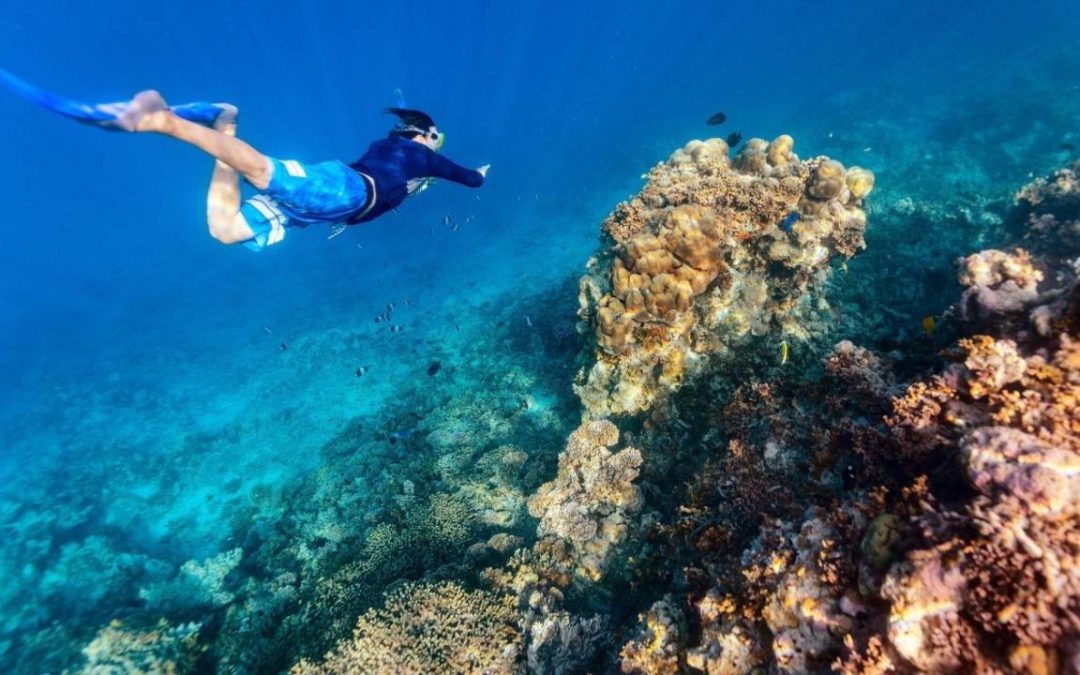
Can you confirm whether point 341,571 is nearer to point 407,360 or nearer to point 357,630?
point 357,630

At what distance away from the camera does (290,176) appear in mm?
4543

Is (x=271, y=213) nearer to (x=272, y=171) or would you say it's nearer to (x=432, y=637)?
(x=272, y=171)

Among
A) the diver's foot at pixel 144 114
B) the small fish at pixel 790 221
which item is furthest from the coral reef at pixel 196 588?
the small fish at pixel 790 221

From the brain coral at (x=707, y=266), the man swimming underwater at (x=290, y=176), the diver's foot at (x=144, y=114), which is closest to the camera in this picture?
the diver's foot at (x=144, y=114)

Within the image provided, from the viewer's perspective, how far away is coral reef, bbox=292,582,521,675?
4602 mm

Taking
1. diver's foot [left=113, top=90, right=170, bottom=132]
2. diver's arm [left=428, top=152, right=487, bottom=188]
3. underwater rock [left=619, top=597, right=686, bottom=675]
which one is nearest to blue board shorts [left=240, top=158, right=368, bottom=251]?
diver's foot [left=113, top=90, right=170, bottom=132]

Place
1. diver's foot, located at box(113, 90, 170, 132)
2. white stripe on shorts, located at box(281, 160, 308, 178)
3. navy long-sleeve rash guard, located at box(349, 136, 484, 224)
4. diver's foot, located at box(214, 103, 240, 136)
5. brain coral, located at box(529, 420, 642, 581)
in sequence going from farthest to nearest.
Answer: navy long-sleeve rash guard, located at box(349, 136, 484, 224)
brain coral, located at box(529, 420, 642, 581)
diver's foot, located at box(214, 103, 240, 136)
white stripe on shorts, located at box(281, 160, 308, 178)
diver's foot, located at box(113, 90, 170, 132)

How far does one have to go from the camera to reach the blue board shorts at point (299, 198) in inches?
180

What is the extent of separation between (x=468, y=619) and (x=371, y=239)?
36.8 meters

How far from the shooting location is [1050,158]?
15836mm

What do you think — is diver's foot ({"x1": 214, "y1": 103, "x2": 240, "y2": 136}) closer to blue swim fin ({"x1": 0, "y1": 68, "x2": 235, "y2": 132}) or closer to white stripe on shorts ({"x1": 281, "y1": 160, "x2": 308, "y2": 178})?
white stripe on shorts ({"x1": 281, "y1": 160, "x2": 308, "y2": 178})

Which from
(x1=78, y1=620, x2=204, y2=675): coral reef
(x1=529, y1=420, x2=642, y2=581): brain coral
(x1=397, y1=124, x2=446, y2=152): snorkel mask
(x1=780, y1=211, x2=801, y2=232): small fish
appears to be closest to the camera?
(x1=529, y1=420, x2=642, y2=581): brain coral

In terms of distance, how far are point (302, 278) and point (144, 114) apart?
3262cm

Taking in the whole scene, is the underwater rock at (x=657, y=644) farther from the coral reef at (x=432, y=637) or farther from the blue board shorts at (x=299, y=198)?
the blue board shorts at (x=299, y=198)
